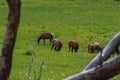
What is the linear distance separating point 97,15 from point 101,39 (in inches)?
527

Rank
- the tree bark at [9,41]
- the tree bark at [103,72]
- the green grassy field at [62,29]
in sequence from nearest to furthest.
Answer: the tree bark at [103,72] → the tree bark at [9,41] → the green grassy field at [62,29]

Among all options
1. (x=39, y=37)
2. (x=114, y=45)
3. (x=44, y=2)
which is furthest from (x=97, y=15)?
(x=114, y=45)

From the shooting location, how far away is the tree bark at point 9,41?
2756 mm

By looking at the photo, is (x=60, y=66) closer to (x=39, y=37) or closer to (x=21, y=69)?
(x=21, y=69)

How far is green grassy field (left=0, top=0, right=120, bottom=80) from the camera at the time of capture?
19.0m

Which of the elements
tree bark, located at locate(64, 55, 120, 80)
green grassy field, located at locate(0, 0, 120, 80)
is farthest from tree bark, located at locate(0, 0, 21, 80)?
green grassy field, located at locate(0, 0, 120, 80)

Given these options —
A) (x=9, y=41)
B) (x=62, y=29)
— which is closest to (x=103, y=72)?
(x=9, y=41)

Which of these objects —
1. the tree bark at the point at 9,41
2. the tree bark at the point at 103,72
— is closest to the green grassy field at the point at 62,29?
the tree bark at the point at 9,41

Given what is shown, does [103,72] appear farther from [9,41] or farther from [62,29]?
[62,29]

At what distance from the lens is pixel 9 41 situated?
9.09 feet

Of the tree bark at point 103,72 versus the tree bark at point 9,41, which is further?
the tree bark at point 9,41

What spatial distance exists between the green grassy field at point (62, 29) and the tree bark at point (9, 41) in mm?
12312

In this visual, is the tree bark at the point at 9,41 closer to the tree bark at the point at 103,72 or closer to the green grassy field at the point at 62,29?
the tree bark at the point at 103,72

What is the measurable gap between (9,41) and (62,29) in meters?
30.9
